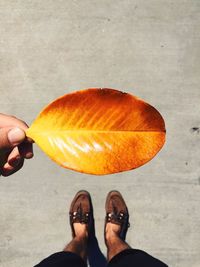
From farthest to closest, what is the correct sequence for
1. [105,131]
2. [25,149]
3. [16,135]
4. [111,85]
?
[111,85] < [25,149] < [16,135] < [105,131]

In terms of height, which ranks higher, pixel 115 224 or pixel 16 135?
pixel 16 135

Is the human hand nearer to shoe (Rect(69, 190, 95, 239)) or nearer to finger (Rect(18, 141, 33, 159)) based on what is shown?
finger (Rect(18, 141, 33, 159))

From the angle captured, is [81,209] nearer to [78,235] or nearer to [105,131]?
[78,235]

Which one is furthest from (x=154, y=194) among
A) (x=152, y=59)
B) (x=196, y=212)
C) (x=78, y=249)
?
(x=152, y=59)

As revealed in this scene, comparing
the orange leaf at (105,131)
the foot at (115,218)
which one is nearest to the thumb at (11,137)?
the orange leaf at (105,131)

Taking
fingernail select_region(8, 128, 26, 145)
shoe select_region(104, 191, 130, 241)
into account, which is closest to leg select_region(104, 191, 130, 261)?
shoe select_region(104, 191, 130, 241)

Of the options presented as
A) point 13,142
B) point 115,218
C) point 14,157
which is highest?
point 13,142

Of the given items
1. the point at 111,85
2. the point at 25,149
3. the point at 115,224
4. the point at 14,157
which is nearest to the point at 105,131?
the point at 25,149
